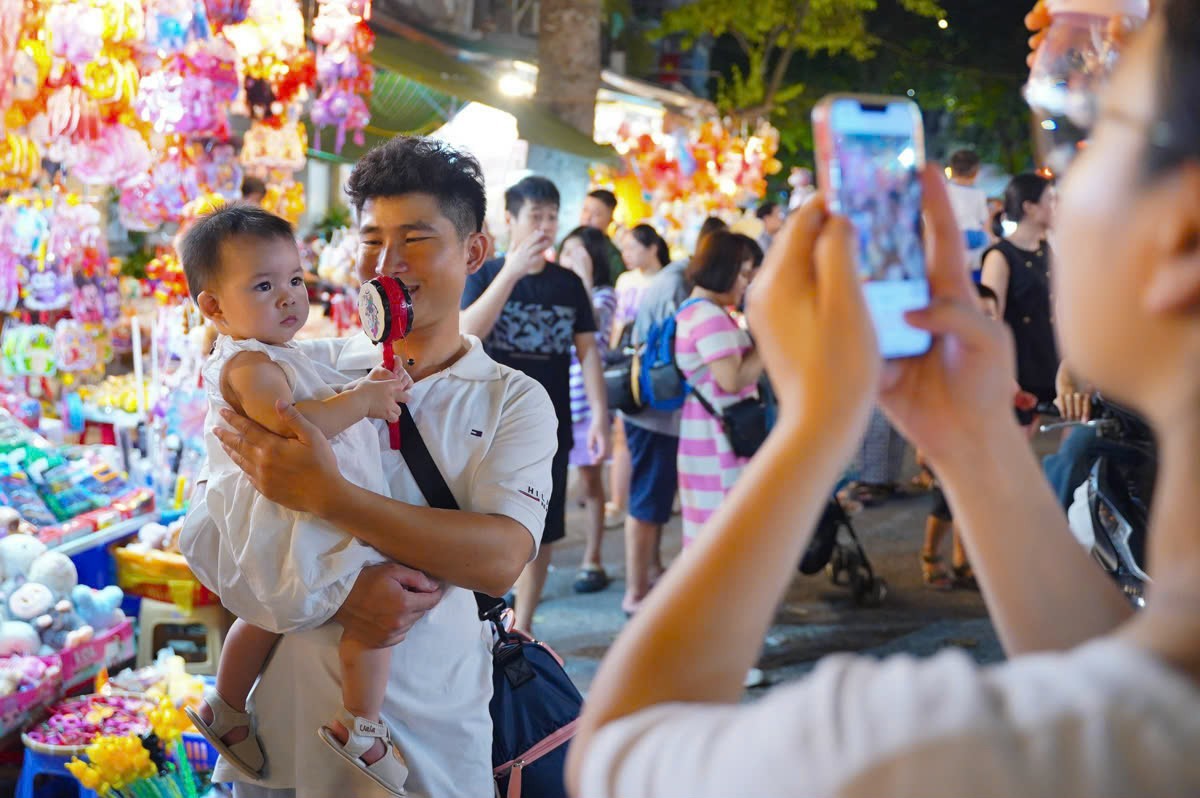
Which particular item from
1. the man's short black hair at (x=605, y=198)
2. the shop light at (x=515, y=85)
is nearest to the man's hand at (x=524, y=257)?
the man's short black hair at (x=605, y=198)

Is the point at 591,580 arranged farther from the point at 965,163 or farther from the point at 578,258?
the point at 965,163

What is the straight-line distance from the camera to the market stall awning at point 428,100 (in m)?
10.5

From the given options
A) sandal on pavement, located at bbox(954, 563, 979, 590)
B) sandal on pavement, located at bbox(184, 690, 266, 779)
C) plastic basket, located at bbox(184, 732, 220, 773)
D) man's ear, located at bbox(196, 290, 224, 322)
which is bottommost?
sandal on pavement, located at bbox(954, 563, 979, 590)

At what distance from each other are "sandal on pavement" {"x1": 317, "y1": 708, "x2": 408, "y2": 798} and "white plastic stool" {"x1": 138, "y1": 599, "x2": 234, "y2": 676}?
2785mm

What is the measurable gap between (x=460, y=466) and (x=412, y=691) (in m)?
0.44

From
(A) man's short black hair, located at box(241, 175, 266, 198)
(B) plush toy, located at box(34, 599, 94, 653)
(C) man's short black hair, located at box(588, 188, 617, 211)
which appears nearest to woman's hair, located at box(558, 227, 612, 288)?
(C) man's short black hair, located at box(588, 188, 617, 211)

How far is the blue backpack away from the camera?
568 cm

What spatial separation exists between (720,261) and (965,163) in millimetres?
4138

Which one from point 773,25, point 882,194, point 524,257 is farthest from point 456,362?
point 773,25

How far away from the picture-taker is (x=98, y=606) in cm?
433

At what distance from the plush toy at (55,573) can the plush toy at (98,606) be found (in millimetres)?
40

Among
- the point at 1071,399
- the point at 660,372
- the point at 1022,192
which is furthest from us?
the point at 1022,192

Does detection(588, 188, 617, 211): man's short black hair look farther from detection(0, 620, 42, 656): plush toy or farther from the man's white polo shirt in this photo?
the man's white polo shirt

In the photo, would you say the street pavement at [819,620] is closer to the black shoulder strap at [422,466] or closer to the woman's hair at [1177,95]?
the black shoulder strap at [422,466]
